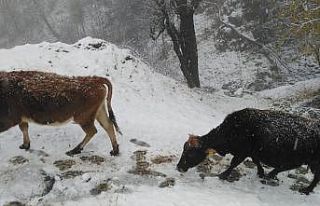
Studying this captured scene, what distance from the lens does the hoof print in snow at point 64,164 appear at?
8.61 m

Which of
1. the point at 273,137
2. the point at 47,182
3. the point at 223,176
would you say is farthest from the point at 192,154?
the point at 47,182

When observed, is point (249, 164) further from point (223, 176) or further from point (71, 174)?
point (71, 174)

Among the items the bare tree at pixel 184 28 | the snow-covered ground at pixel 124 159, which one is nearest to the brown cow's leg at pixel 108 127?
the snow-covered ground at pixel 124 159

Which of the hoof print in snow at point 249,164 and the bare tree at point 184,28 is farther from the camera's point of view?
the bare tree at point 184,28

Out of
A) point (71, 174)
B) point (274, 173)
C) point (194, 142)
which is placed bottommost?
point (274, 173)

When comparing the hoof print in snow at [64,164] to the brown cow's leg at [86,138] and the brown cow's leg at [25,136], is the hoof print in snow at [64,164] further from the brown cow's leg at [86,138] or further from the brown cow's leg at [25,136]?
the brown cow's leg at [25,136]

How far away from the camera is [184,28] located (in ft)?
63.7

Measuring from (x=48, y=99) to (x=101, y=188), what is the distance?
2017mm

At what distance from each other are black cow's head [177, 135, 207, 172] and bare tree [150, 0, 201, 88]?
409 inches

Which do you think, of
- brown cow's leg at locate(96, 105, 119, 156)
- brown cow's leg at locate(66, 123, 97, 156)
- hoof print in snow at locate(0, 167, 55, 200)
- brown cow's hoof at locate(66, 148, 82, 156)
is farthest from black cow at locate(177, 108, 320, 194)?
hoof print in snow at locate(0, 167, 55, 200)

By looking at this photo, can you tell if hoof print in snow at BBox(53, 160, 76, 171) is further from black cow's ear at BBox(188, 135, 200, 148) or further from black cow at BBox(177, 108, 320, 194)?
black cow's ear at BBox(188, 135, 200, 148)

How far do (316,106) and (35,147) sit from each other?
38.2 feet

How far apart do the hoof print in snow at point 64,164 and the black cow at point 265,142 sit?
6.56 ft

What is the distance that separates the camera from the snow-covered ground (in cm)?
767
